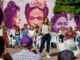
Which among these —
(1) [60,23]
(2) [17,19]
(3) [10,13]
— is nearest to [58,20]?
(1) [60,23]

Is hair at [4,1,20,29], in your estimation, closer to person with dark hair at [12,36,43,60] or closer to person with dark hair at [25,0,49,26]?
person with dark hair at [25,0,49,26]

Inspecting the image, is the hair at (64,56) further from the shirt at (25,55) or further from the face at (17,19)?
the face at (17,19)

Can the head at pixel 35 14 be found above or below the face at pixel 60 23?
above

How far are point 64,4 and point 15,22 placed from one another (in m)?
4.06

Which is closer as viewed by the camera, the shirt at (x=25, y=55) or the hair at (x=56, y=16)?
the shirt at (x=25, y=55)

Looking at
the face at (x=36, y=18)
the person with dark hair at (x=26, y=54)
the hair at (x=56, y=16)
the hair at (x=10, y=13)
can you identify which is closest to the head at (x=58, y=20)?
the hair at (x=56, y=16)

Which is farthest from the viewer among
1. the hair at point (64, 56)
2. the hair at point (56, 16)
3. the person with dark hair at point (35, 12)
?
the person with dark hair at point (35, 12)

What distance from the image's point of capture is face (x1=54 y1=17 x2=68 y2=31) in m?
20.7

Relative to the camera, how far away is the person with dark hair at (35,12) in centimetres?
2103

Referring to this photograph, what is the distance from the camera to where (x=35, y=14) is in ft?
69.9

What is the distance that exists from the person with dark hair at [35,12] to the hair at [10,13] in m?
0.88

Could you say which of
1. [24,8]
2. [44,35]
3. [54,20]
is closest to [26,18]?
[24,8]

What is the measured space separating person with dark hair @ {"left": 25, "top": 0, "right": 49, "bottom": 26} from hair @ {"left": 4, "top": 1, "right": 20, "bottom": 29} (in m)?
Result: 0.88

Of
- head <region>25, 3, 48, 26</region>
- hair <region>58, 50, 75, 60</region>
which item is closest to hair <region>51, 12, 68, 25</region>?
head <region>25, 3, 48, 26</region>
